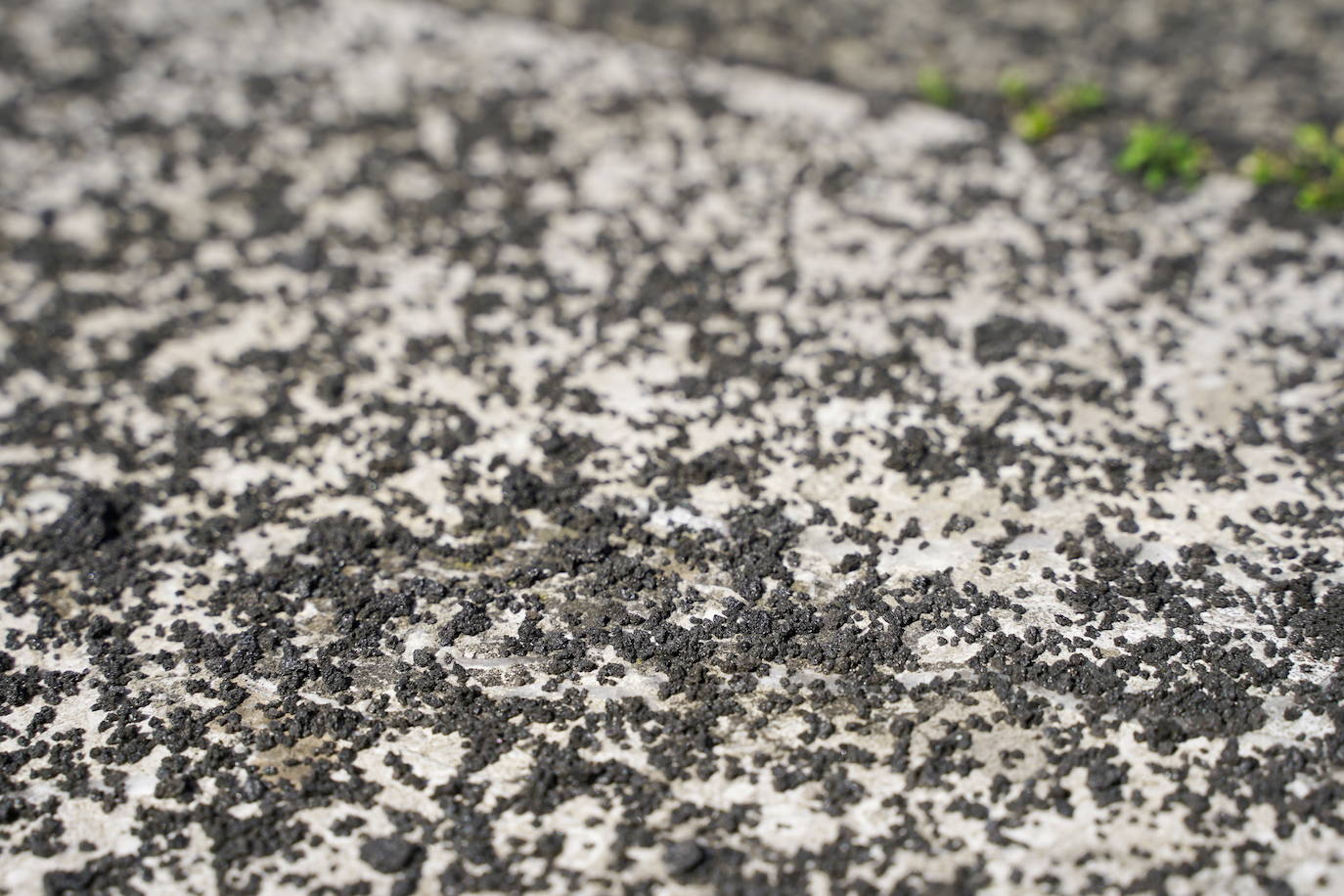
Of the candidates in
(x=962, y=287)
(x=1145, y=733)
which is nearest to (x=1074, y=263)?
(x=962, y=287)

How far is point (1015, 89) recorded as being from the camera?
458 centimetres

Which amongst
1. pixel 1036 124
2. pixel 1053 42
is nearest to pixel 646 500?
pixel 1036 124

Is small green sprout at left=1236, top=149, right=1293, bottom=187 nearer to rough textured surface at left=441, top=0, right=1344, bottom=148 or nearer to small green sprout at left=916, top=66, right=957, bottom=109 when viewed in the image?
rough textured surface at left=441, top=0, right=1344, bottom=148

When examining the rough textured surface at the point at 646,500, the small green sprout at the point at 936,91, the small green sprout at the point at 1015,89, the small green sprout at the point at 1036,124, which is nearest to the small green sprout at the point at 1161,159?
the rough textured surface at the point at 646,500

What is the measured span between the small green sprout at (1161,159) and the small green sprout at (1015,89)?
535 millimetres

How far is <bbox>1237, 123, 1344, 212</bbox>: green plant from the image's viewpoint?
13.1 ft

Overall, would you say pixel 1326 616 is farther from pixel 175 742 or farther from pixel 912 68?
pixel 912 68

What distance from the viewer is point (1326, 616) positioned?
256 cm

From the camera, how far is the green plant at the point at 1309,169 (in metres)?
3.99

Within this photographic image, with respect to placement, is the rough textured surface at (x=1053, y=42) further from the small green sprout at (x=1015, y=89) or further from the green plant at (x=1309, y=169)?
the green plant at (x=1309, y=169)

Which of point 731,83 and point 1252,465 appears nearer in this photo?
point 1252,465

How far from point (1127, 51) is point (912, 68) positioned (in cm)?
95

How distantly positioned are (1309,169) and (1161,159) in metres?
0.53

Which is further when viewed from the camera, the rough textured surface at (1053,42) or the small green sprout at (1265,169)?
the rough textured surface at (1053,42)
